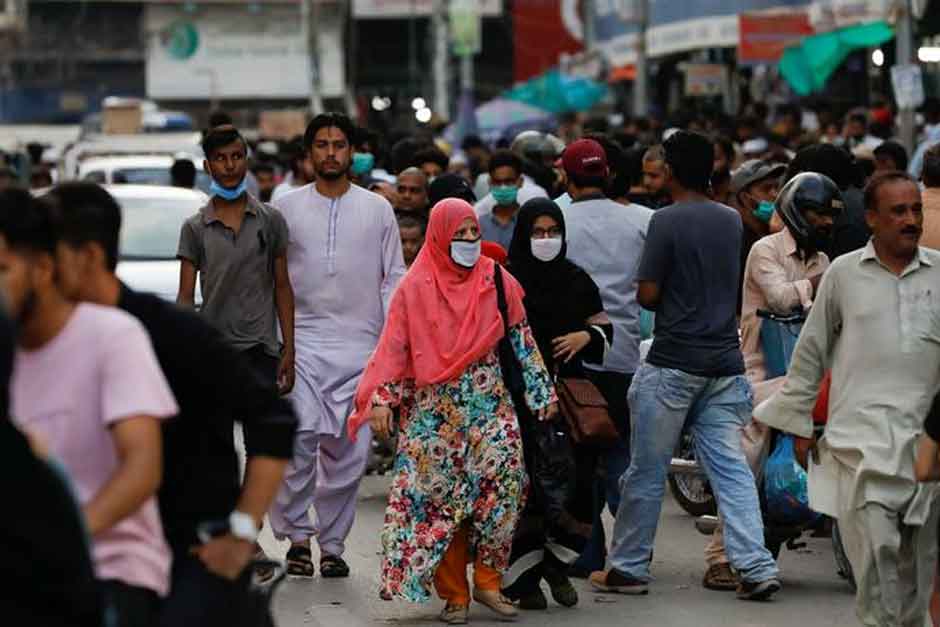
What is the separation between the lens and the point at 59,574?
4.21 m

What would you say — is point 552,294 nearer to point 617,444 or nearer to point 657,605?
point 617,444

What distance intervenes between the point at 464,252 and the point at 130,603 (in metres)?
4.33

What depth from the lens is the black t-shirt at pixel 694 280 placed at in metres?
9.41

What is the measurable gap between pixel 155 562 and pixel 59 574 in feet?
2.48

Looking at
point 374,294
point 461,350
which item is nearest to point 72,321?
point 461,350

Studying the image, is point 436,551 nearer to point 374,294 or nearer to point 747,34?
point 374,294

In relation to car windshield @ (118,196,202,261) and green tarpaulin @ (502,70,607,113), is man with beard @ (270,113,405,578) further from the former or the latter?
green tarpaulin @ (502,70,607,113)

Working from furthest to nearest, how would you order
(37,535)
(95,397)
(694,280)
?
(694,280) → (95,397) → (37,535)

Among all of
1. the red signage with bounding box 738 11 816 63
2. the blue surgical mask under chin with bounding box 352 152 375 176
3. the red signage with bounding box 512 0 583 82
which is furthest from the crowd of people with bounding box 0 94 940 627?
the red signage with bounding box 512 0 583 82

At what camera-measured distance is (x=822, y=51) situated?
2548 centimetres

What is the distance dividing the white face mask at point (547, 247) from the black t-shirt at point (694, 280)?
1.10 ft

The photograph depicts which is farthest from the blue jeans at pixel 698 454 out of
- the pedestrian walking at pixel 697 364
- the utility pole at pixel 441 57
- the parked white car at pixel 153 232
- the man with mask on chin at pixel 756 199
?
the utility pole at pixel 441 57

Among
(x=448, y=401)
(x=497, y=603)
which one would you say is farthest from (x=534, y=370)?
(x=497, y=603)

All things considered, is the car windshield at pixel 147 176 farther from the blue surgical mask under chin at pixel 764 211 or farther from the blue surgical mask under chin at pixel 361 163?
the blue surgical mask under chin at pixel 764 211
